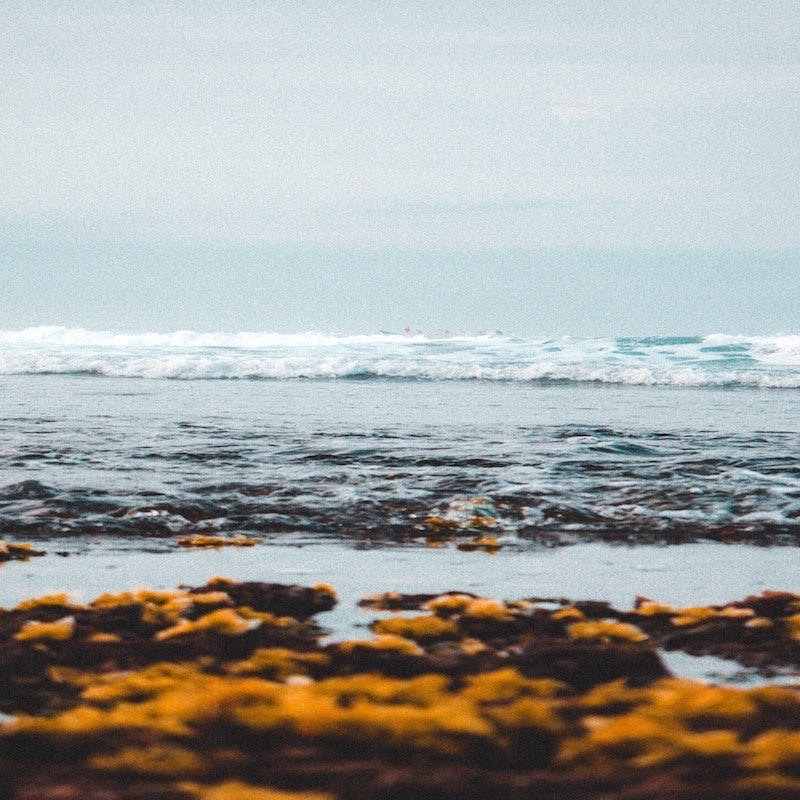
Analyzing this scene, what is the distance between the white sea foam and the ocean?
343 inches

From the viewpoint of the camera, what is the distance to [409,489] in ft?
29.1

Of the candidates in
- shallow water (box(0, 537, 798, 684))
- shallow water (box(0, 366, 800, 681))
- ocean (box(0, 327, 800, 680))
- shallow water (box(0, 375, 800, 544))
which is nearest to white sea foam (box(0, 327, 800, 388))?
ocean (box(0, 327, 800, 680))

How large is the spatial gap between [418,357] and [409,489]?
96.0ft

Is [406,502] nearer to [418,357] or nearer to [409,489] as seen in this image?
[409,489]

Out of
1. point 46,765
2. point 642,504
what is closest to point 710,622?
point 46,765

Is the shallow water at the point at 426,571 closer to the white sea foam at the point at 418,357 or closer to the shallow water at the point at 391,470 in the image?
the shallow water at the point at 391,470

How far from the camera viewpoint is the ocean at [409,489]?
5789mm

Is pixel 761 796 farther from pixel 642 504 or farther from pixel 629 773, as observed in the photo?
pixel 642 504

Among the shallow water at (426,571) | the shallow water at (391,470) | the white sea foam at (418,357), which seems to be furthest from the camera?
the white sea foam at (418,357)

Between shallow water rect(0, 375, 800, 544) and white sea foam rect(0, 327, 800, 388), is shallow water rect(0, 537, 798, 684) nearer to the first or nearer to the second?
shallow water rect(0, 375, 800, 544)

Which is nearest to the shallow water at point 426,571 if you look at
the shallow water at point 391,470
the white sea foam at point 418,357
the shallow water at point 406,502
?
the shallow water at point 406,502

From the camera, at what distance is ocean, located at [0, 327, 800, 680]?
5789 mm

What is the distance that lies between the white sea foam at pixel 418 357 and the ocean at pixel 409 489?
28.6ft

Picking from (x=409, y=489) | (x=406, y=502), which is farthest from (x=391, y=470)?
(x=406, y=502)
